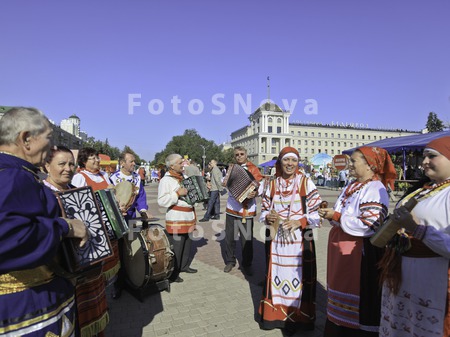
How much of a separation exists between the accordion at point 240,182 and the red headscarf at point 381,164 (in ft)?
8.40

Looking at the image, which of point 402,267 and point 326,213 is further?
point 326,213

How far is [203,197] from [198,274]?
4.99 ft

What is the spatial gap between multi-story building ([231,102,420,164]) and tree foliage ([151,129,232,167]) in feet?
92.8

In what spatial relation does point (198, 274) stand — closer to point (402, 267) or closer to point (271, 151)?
point (402, 267)

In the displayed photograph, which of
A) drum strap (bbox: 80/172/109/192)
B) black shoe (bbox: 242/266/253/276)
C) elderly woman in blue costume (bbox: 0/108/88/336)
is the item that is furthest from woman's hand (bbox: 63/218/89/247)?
black shoe (bbox: 242/266/253/276)

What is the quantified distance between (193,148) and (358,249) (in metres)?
73.6

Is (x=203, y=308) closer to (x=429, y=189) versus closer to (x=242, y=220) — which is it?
(x=242, y=220)

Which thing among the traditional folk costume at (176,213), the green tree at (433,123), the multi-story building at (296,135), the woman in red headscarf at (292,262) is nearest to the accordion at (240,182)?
the traditional folk costume at (176,213)

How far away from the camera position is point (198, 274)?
5.54m

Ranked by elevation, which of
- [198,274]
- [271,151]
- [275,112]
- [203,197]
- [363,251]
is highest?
[275,112]

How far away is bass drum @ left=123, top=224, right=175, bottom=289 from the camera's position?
4219 millimetres

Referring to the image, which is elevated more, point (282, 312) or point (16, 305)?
point (16, 305)

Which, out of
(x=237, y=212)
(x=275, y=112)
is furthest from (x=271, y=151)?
(x=237, y=212)

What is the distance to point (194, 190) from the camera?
5277 mm
